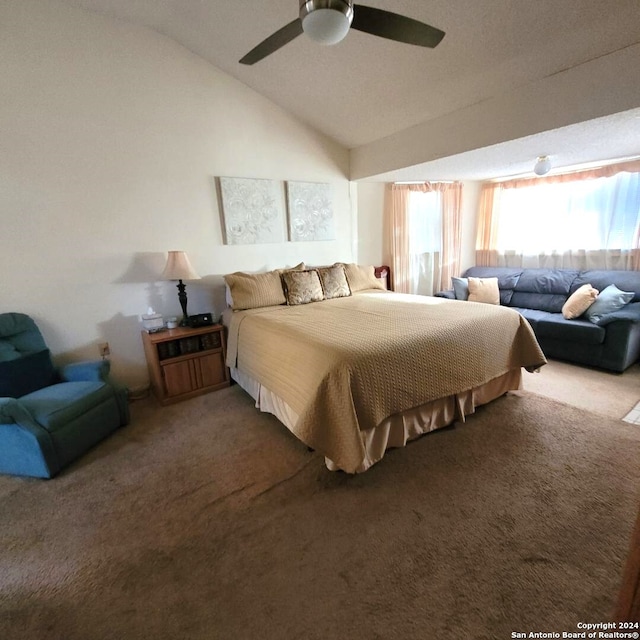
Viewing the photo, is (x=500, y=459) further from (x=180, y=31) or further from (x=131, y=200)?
(x=180, y=31)

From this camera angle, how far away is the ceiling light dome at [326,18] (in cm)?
126

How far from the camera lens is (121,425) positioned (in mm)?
2471

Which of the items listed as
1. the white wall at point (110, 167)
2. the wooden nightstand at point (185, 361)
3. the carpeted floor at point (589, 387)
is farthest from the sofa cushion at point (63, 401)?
the carpeted floor at point (589, 387)

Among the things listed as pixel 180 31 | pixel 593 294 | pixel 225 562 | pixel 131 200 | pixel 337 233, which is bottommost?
pixel 225 562

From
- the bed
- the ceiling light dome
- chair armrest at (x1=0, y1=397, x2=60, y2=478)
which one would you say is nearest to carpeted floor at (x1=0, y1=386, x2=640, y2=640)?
chair armrest at (x1=0, y1=397, x2=60, y2=478)

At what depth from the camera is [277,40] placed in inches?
64.6

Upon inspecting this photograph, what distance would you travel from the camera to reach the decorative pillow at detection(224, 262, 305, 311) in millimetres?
3016

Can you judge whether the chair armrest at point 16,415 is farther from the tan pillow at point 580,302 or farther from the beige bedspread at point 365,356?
the tan pillow at point 580,302

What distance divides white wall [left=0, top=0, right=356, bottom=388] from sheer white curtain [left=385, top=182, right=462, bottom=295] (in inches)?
71.0

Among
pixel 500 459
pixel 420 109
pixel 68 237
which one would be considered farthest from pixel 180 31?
pixel 500 459

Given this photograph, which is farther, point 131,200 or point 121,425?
point 131,200

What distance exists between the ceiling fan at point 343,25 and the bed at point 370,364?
1449 mm

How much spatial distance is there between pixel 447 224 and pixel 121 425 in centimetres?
459

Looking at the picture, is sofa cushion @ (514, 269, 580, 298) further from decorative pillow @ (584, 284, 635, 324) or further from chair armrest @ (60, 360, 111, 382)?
chair armrest @ (60, 360, 111, 382)
